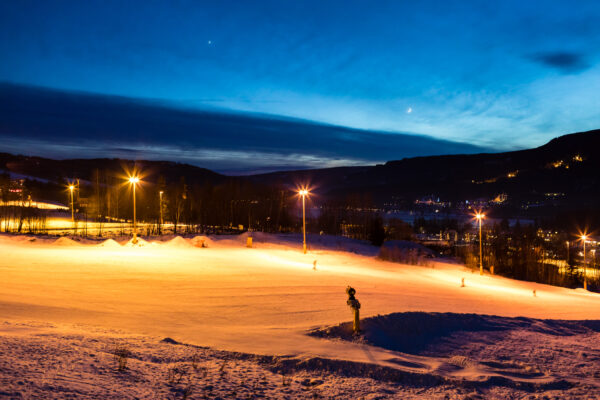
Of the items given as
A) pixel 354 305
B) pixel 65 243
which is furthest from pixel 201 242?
pixel 354 305

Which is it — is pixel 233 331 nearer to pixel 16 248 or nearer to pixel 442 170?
pixel 16 248

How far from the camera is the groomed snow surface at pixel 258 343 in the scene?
5.93m

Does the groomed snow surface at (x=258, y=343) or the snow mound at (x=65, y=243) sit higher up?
the snow mound at (x=65, y=243)

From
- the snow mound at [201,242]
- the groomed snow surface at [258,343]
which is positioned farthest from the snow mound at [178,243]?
the groomed snow surface at [258,343]

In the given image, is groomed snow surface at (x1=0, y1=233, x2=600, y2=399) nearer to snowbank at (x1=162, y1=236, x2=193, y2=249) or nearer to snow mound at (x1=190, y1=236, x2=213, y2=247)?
snowbank at (x1=162, y1=236, x2=193, y2=249)

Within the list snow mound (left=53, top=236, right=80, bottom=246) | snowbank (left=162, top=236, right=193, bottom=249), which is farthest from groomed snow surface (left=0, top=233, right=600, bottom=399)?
snowbank (left=162, top=236, right=193, bottom=249)

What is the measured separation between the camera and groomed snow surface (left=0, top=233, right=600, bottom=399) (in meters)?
5.93

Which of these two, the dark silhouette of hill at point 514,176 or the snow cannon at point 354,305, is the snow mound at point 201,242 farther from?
the dark silhouette of hill at point 514,176

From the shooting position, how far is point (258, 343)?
27.1ft

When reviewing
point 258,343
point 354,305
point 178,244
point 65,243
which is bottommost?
point 258,343

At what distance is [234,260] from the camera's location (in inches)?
949

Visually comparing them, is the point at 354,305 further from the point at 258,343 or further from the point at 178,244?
the point at 178,244

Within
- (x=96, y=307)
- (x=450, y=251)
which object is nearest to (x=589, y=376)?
(x=96, y=307)

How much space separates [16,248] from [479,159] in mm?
194197
